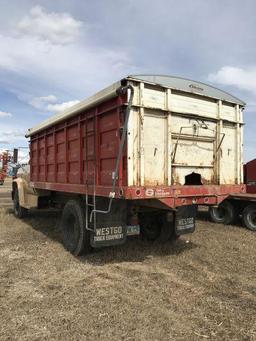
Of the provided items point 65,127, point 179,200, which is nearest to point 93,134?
point 65,127

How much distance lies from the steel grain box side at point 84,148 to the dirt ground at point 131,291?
4.40ft

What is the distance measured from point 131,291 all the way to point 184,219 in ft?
7.31

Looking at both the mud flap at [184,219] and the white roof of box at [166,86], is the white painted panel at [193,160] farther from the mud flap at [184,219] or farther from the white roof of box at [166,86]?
the white roof of box at [166,86]

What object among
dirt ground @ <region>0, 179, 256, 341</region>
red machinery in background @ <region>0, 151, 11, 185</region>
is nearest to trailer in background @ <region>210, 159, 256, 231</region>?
dirt ground @ <region>0, 179, 256, 341</region>

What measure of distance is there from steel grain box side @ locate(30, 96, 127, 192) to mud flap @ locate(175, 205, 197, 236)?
155 centimetres

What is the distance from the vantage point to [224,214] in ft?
35.9

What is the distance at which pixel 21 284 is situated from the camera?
534cm

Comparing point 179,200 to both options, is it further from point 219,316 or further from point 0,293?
point 0,293

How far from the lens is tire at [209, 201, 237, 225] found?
10656 mm

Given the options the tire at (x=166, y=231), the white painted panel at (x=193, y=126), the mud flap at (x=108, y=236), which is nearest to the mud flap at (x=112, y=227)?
the mud flap at (x=108, y=236)

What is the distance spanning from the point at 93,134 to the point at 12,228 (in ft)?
15.4

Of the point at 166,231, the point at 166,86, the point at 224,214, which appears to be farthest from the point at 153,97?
the point at 224,214

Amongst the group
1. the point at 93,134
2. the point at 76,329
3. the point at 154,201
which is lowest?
the point at 76,329

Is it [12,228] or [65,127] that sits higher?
[65,127]
